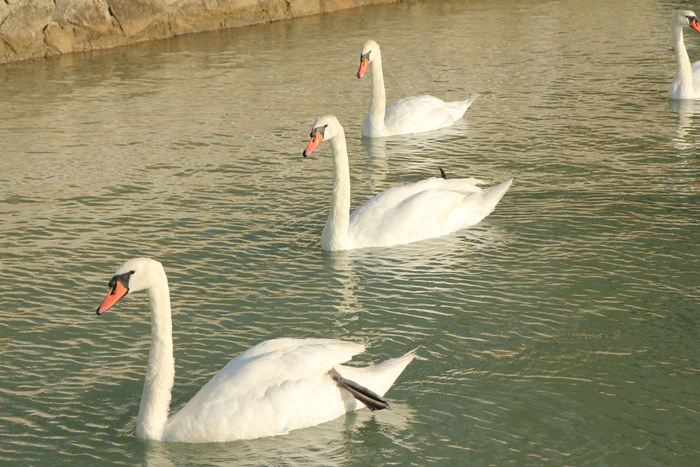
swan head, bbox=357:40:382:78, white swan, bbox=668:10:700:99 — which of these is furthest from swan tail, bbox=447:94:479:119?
white swan, bbox=668:10:700:99

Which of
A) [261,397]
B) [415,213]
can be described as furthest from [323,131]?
[261,397]

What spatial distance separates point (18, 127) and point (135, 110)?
175 cm

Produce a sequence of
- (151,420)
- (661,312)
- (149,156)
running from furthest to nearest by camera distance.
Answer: (149,156), (661,312), (151,420)

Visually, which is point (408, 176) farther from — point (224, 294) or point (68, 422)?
point (68, 422)

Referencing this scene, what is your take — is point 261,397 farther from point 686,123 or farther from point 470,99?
point 686,123

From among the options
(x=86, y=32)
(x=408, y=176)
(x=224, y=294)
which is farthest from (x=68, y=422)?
(x=86, y=32)

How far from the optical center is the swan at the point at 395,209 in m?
10.8

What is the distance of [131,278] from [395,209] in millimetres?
4438

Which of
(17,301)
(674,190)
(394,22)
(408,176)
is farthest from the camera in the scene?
(394,22)

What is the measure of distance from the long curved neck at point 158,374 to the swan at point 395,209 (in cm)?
362

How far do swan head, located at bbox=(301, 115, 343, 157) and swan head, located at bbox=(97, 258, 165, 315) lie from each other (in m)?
3.71

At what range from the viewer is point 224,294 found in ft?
32.0

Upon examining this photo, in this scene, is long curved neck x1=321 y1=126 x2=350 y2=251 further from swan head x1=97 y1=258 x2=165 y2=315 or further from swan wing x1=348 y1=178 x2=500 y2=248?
swan head x1=97 y1=258 x2=165 y2=315

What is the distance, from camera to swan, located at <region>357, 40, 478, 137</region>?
51.3ft
